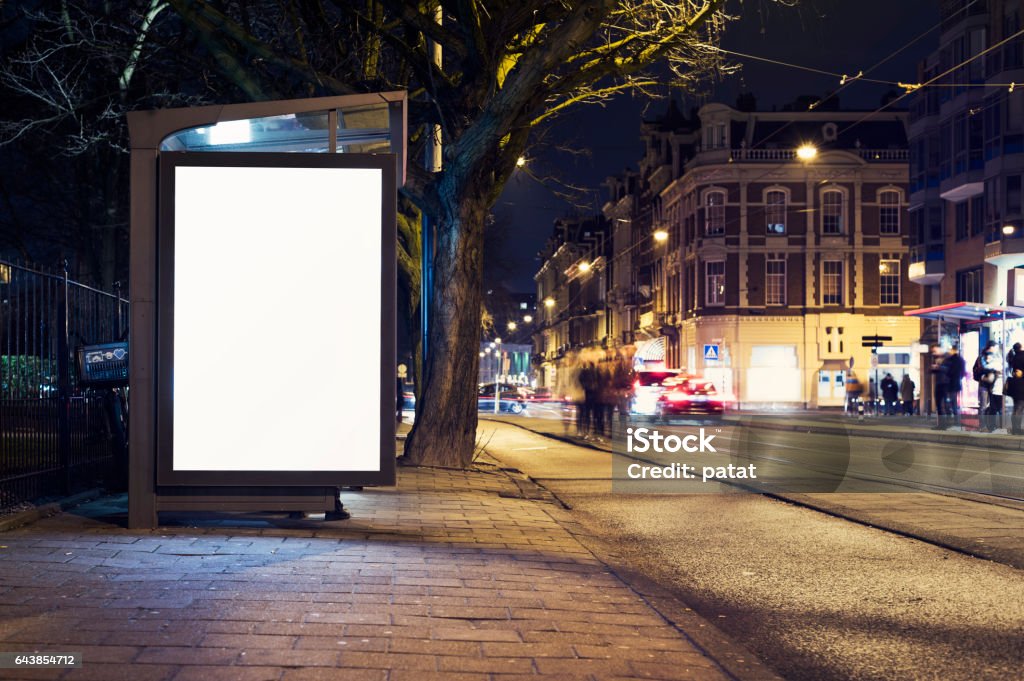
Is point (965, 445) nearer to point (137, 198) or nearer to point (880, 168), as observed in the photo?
point (137, 198)

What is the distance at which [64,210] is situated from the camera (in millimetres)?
30594

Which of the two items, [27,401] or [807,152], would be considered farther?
[807,152]

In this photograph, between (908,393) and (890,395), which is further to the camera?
(890,395)

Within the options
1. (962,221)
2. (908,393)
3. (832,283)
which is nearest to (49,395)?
(908,393)

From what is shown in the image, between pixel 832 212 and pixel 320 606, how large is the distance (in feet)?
196

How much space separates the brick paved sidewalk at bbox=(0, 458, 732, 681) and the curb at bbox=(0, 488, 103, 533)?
17 centimetres

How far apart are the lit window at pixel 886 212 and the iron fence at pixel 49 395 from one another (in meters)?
55.8

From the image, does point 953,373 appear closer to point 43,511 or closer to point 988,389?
point 988,389

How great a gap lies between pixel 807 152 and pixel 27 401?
→ 37272 mm

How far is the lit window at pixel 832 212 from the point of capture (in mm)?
62188

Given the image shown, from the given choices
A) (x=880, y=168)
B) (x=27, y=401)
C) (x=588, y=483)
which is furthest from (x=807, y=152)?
(x=27, y=401)

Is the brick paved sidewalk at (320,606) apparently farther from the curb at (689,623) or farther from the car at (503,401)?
the car at (503,401)

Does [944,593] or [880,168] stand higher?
[880,168]

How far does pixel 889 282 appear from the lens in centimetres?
6238
